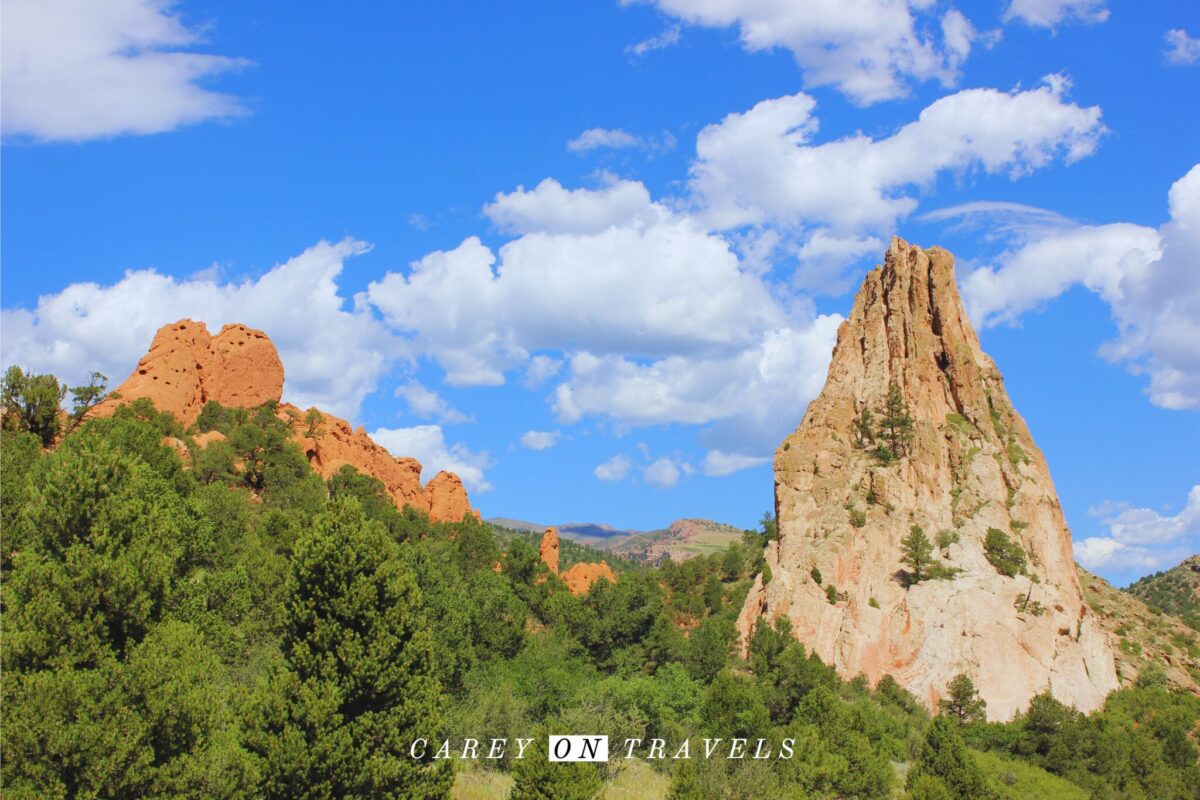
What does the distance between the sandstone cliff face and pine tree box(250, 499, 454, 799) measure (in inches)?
2060

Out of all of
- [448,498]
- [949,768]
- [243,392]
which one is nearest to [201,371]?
[243,392]

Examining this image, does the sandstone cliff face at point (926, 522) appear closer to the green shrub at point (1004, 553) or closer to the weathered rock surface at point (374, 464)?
the green shrub at point (1004, 553)

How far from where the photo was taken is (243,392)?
296ft

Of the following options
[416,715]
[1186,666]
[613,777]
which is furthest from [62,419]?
[1186,666]

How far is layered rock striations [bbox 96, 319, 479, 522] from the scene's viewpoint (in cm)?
8275

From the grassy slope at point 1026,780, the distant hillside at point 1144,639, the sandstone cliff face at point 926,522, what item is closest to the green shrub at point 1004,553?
the sandstone cliff face at point 926,522

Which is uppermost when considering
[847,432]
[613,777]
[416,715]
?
[847,432]

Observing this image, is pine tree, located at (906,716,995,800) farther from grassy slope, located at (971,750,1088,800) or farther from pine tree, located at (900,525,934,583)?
pine tree, located at (900,525,934,583)

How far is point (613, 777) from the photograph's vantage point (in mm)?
40500

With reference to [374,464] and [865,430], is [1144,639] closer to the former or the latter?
[865,430]

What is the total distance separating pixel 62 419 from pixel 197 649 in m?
54.6

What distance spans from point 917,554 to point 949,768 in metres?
32.7

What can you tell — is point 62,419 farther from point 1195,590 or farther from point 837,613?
point 1195,590

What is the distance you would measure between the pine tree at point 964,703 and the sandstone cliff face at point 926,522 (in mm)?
1114
